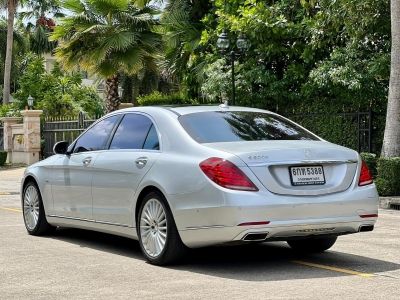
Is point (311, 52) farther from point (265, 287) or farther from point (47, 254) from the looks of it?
point (265, 287)

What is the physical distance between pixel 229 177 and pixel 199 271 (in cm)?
97

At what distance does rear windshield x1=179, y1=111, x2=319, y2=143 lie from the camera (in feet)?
27.6

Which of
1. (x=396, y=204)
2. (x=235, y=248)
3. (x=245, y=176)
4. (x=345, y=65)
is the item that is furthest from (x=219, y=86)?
(x=245, y=176)

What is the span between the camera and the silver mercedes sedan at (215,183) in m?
7.59

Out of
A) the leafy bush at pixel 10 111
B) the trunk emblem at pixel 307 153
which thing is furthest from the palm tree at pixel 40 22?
the trunk emblem at pixel 307 153

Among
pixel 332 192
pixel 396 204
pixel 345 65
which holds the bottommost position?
pixel 396 204

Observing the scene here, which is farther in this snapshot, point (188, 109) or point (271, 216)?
point (188, 109)

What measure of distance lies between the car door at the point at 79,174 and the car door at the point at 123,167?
16 cm

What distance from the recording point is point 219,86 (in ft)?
85.5

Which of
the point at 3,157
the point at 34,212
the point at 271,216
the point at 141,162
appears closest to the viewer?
the point at 271,216

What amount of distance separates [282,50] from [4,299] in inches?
728

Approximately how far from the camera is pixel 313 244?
29.7ft

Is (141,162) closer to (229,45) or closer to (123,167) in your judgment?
(123,167)

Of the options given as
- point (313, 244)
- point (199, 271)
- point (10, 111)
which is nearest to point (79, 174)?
point (199, 271)
